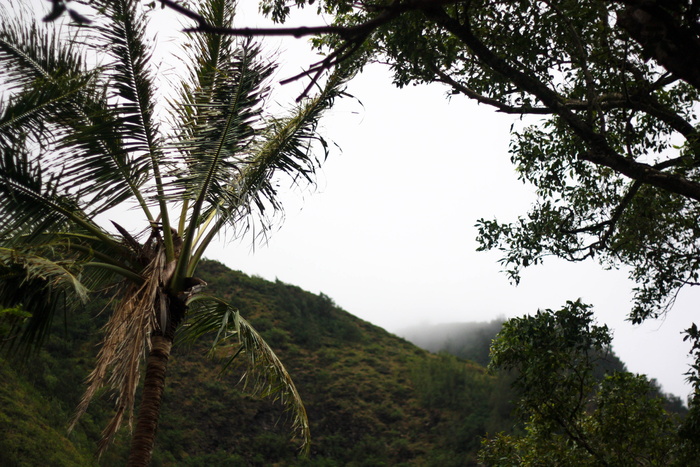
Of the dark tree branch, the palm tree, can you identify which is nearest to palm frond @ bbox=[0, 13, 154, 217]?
the palm tree

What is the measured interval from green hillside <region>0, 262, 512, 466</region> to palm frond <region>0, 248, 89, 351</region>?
293 inches

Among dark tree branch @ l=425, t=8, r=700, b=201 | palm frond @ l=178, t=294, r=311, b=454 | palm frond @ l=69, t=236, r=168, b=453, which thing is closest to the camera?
dark tree branch @ l=425, t=8, r=700, b=201

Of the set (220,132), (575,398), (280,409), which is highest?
(220,132)

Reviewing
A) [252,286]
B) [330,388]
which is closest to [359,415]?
[330,388]

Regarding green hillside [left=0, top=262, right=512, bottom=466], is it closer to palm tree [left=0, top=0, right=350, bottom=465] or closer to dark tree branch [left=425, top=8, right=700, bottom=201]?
palm tree [left=0, top=0, right=350, bottom=465]

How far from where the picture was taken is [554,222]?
600cm

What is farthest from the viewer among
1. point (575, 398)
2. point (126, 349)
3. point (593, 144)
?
point (575, 398)

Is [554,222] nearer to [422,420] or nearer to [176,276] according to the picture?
[176,276]

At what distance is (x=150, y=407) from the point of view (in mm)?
5047

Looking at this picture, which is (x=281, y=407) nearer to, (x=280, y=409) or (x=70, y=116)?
(x=280, y=409)

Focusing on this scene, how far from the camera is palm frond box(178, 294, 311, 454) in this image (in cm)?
564

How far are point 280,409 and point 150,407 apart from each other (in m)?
16.0

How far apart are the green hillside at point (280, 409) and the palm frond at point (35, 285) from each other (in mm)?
7431

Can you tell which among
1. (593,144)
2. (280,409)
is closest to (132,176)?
(593,144)
